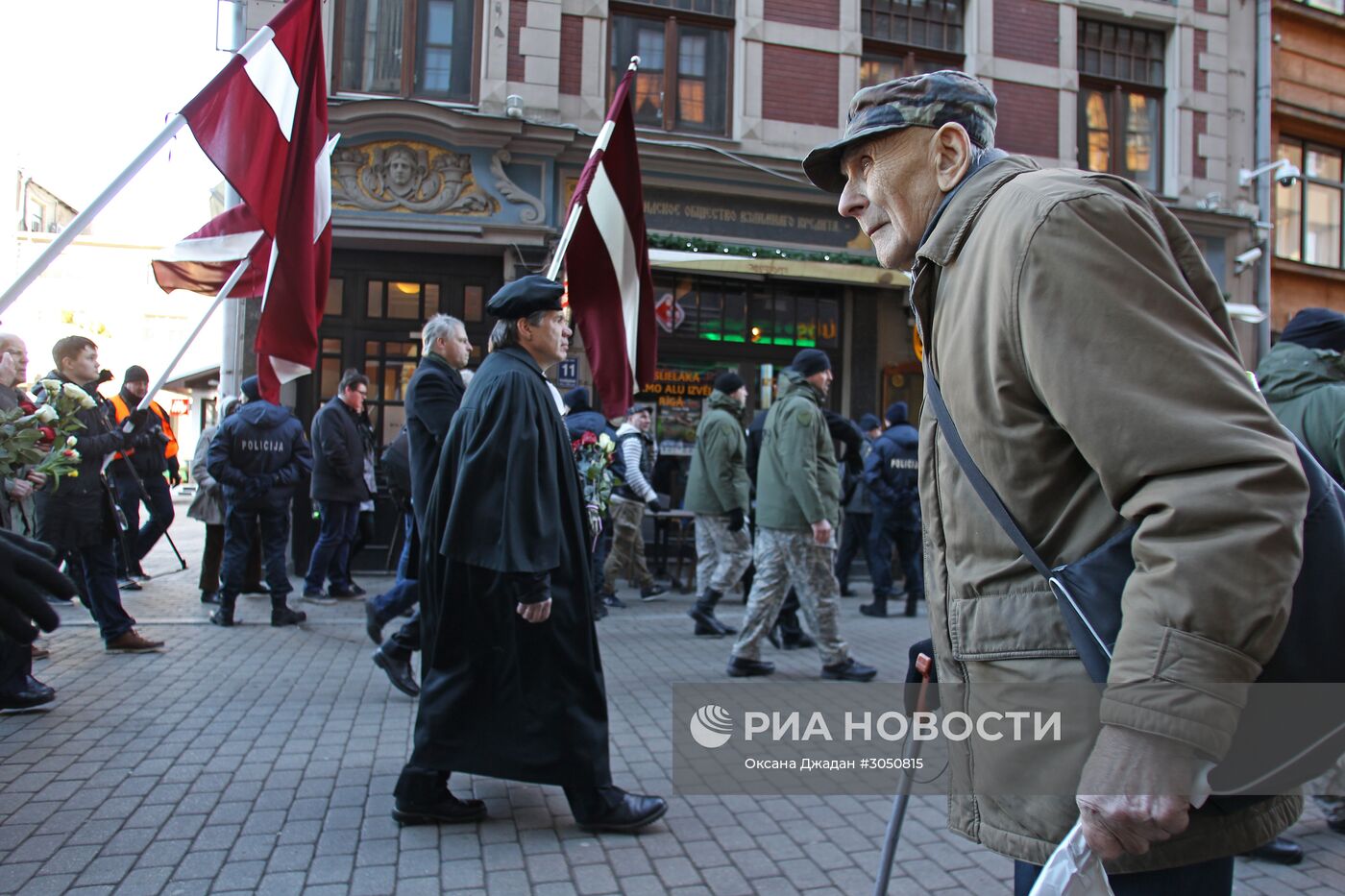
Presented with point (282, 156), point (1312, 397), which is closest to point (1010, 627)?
point (1312, 397)

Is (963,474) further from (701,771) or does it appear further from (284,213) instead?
(284,213)

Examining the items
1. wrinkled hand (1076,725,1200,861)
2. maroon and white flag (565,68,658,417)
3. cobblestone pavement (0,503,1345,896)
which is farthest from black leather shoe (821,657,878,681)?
wrinkled hand (1076,725,1200,861)

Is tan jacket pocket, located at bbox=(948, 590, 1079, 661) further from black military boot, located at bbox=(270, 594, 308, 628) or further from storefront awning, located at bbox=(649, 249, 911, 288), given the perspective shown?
storefront awning, located at bbox=(649, 249, 911, 288)

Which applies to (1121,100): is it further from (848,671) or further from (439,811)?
(439,811)

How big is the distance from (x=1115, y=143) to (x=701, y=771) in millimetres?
13274

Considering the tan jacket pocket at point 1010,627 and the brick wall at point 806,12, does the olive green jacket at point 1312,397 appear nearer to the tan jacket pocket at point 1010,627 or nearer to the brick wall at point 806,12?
the tan jacket pocket at point 1010,627

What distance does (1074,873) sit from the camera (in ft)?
4.16

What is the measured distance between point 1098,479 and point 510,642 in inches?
101

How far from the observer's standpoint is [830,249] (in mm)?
12508

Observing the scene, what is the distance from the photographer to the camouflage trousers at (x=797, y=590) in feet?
20.3

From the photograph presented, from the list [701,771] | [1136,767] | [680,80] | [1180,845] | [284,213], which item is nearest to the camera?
[1136,767]

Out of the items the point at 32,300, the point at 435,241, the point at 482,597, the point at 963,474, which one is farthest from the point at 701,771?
the point at 32,300

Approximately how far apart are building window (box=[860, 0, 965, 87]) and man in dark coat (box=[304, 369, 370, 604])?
8.34 metres

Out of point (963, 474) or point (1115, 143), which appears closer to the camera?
point (963, 474)
